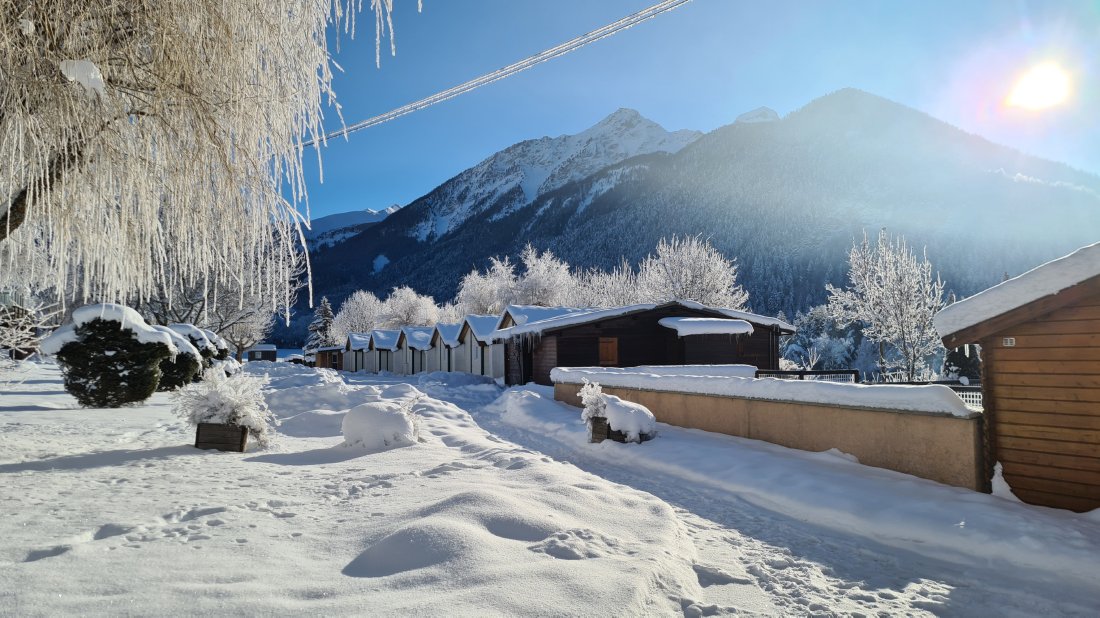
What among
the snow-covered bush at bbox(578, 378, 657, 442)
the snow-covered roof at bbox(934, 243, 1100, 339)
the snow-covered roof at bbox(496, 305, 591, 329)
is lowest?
the snow-covered bush at bbox(578, 378, 657, 442)

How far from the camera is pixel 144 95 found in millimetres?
3430

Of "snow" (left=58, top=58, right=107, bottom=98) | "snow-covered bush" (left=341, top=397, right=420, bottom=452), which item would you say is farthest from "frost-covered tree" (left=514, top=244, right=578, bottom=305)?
"snow" (left=58, top=58, right=107, bottom=98)

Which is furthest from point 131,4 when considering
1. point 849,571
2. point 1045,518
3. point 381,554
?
point 1045,518

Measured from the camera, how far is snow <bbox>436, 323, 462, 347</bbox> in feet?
113

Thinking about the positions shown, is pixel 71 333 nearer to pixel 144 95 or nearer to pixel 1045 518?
pixel 144 95

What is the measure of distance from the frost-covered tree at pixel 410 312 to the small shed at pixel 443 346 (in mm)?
28593

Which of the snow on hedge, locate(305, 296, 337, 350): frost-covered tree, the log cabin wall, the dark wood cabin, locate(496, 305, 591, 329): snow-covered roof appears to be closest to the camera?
the log cabin wall

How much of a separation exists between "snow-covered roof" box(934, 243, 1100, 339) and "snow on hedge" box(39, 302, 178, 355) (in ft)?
45.5

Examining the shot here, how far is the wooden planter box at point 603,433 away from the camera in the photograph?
9641 mm

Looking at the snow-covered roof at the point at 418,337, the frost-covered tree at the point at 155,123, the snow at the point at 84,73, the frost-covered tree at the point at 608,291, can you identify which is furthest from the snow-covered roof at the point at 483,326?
the snow at the point at 84,73

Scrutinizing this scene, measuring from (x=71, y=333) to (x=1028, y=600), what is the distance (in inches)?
612

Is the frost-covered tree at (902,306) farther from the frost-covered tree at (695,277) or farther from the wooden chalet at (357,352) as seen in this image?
the wooden chalet at (357,352)

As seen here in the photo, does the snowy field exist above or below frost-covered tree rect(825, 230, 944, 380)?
below

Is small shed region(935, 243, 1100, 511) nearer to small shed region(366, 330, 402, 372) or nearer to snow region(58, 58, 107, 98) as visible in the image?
snow region(58, 58, 107, 98)
